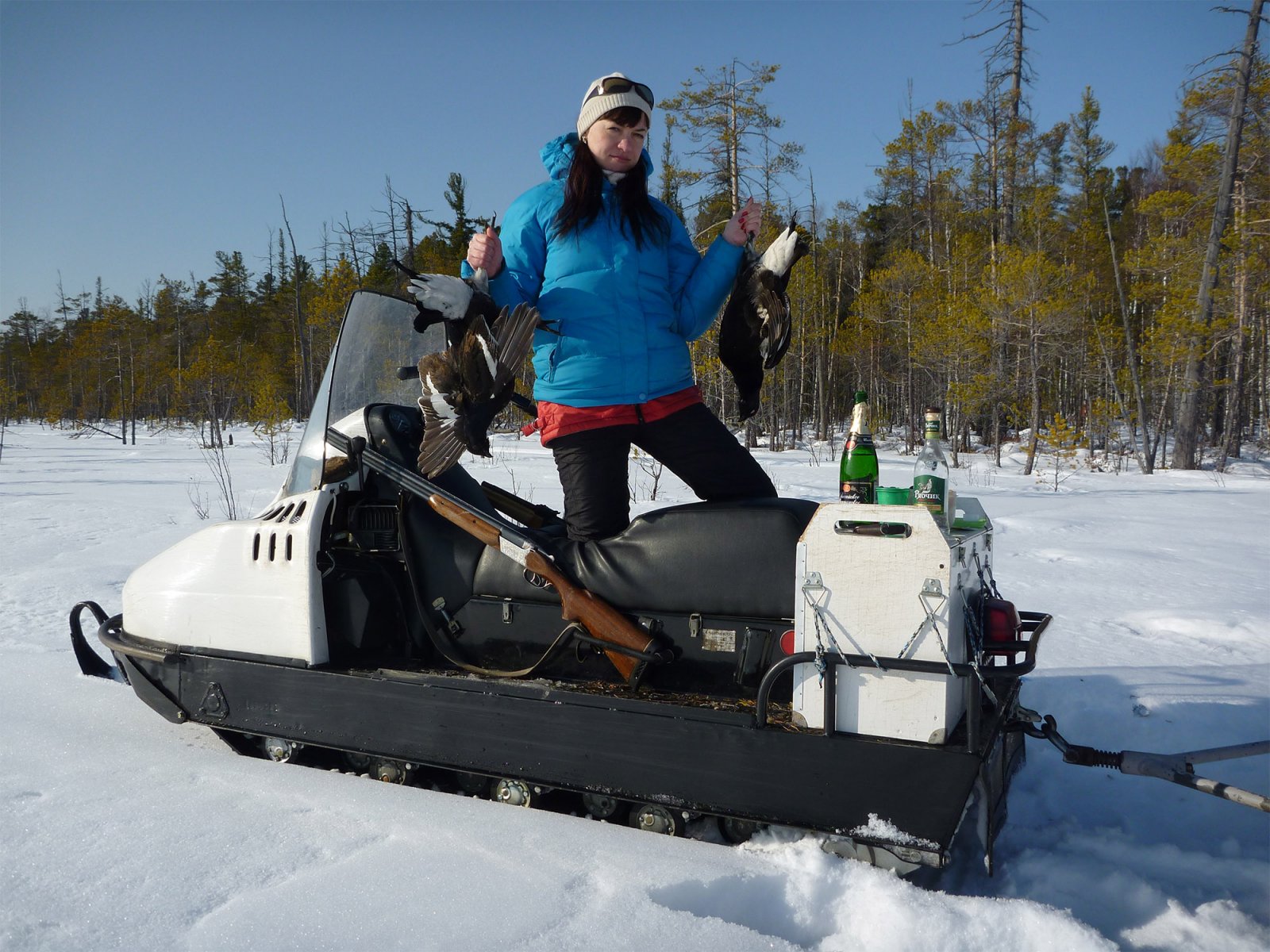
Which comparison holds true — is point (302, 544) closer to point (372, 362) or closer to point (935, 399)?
point (372, 362)

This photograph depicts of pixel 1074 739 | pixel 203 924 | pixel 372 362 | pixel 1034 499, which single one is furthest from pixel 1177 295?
pixel 203 924

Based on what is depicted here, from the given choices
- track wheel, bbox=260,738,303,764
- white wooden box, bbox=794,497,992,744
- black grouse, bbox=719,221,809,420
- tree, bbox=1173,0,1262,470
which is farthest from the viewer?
tree, bbox=1173,0,1262,470

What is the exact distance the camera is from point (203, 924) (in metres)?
1.60

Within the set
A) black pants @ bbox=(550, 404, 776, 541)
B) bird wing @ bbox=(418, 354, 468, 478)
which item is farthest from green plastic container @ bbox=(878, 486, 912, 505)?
bird wing @ bbox=(418, 354, 468, 478)

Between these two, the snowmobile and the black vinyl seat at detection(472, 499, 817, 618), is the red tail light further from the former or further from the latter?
the black vinyl seat at detection(472, 499, 817, 618)

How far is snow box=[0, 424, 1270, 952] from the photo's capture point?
1598 millimetres

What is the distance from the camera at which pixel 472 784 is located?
243 centimetres

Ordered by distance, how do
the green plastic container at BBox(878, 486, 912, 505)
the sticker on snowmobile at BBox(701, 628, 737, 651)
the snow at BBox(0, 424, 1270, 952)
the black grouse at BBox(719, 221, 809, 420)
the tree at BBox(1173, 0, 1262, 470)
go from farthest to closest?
the tree at BBox(1173, 0, 1262, 470) < the black grouse at BBox(719, 221, 809, 420) < the sticker on snowmobile at BBox(701, 628, 737, 651) < the green plastic container at BBox(878, 486, 912, 505) < the snow at BBox(0, 424, 1270, 952)

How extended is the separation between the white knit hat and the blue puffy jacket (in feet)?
0.37

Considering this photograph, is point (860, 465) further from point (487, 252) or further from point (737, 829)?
point (487, 252)

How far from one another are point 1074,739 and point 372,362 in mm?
2749

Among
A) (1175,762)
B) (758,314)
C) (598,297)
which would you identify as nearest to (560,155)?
(598,297)

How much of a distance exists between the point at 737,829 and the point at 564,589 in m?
0.77

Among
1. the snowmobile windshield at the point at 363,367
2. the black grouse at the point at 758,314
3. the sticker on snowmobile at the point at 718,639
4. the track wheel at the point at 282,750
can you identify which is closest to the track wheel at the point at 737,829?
the sticker on snowmobile at the point at 718,639
